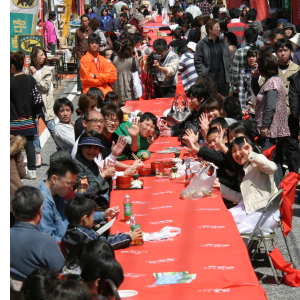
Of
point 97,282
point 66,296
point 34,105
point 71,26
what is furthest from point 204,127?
→ point 71,26

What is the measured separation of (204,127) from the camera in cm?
734

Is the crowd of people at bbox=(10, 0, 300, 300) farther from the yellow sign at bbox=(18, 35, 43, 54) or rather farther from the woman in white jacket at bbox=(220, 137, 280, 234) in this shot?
the yellow sign at bbox=(18, 35, 43, 54)

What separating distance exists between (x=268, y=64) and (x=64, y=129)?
8.32ft

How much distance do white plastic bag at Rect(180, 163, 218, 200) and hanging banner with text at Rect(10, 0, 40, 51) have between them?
9116 mm

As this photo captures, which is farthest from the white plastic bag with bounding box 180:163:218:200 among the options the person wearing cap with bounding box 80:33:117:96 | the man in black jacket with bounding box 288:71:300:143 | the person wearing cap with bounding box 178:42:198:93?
the person wearing cap with bounding box 178:42:198:93

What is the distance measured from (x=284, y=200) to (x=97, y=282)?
248 cm

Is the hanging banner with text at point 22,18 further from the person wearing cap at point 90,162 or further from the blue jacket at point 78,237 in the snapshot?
the blue jacket at point 78,237

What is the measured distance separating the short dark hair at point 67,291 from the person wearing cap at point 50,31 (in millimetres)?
17369

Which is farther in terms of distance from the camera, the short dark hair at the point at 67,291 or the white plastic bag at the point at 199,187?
the white plastic bag at the point at 199,187

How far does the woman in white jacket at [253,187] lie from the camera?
5230 millimetres

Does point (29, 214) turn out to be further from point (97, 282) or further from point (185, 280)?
point (185, 280)

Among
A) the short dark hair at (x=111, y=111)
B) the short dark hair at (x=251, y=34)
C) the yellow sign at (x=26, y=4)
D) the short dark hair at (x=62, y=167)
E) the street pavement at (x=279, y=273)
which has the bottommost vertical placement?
the street pavement at (x=279, y=273)

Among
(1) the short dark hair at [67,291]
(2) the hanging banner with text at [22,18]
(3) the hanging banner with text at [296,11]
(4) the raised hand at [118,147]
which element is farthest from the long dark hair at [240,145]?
(3) the hanging banner with text at [296,11]

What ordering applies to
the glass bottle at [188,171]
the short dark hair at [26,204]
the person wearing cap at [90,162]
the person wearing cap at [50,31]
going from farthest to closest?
the person wearing cap at [50,31]
the glass bottle at [188,171]
the person wearing cap at [90,162]
the short dark hair at [26,204]
